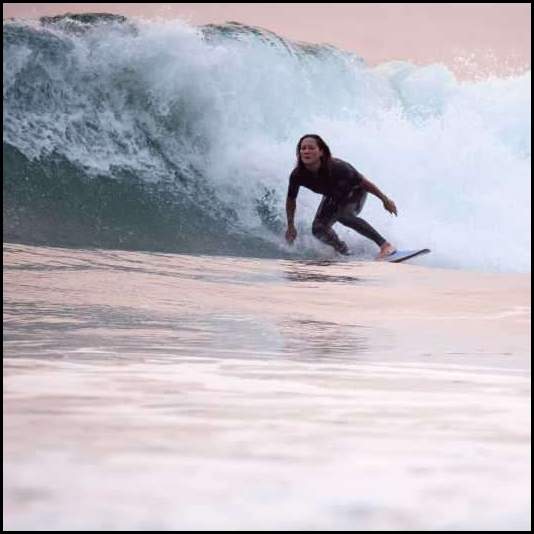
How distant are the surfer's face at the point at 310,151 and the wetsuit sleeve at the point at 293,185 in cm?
13

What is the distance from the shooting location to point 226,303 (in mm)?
5340

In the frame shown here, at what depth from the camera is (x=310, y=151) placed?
8.80 metres

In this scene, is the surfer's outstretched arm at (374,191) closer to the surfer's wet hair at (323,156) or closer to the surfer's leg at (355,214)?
the surfer's leg at (355,214)

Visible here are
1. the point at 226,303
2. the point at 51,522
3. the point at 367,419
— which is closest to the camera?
the point at 51,522

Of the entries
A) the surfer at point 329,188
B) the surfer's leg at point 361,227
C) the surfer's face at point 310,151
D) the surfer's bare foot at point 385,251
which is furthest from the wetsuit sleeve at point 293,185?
the surfer's bare foot at point 385,251

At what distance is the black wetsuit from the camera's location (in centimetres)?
900

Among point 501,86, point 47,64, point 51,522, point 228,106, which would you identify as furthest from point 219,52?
point 51,522

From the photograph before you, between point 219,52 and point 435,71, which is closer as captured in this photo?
point 219,52

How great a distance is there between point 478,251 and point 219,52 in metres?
4.45

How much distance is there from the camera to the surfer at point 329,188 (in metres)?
8.77

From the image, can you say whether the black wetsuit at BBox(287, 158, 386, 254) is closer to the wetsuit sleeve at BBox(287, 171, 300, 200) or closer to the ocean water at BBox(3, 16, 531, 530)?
the wetsuit sleeve at BBox(287, 171, 300, 200)

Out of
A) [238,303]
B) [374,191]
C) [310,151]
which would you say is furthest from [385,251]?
[238,303]

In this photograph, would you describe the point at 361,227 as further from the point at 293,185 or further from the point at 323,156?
the point at 293,185

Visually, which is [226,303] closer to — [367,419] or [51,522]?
[367,419]
